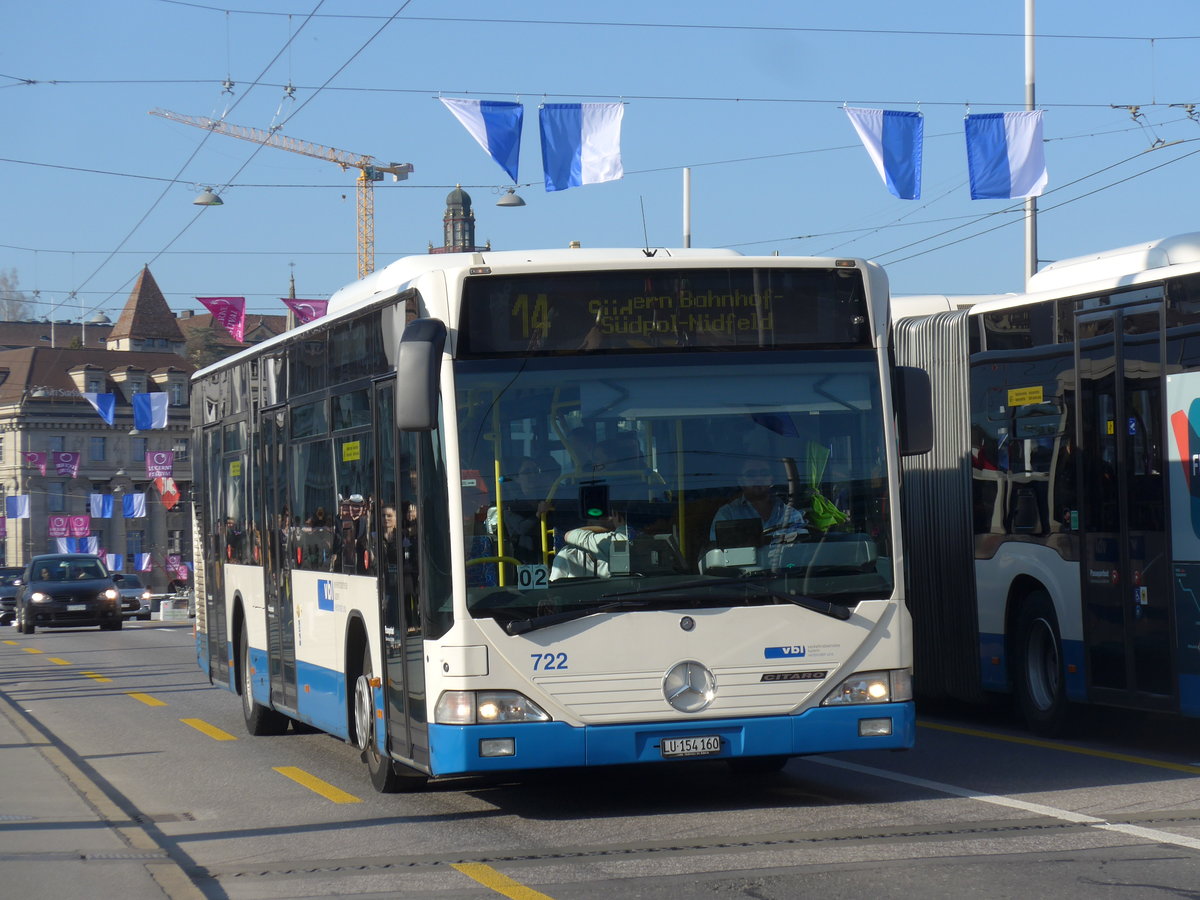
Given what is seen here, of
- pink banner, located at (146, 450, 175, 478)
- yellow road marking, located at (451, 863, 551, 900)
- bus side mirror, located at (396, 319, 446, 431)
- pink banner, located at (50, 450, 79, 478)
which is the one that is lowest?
yellow road marking, located at (451, 863, 551, 900)

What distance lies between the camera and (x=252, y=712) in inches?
591

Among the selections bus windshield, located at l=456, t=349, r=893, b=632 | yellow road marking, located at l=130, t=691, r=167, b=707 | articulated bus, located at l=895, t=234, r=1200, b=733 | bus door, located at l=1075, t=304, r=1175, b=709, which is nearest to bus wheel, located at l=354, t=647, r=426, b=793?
bus windshield, located at l=456, t=349, r=893, b=632

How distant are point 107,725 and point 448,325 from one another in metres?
8.89

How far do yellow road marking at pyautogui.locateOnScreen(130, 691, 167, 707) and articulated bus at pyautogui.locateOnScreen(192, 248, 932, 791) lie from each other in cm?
962

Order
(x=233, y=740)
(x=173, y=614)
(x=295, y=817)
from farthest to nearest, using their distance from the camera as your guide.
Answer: (x=173, y=614) < (x=233, y=740) < (x=295, y=817)

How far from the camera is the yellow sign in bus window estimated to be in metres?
13.3

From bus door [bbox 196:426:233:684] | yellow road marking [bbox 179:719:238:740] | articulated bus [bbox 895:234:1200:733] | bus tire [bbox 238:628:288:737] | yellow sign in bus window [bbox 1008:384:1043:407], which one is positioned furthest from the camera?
bus door [bbox 196:426:233:684]

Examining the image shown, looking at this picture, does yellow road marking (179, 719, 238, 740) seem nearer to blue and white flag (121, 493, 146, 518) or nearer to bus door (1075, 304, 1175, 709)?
bus door (1075, 304, 1175, 709)

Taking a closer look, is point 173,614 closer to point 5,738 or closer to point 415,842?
point 5,738

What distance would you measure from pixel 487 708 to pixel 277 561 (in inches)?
183

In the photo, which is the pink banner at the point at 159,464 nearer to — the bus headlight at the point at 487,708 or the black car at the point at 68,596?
the black car at the point at 68,596

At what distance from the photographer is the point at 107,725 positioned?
660 inches

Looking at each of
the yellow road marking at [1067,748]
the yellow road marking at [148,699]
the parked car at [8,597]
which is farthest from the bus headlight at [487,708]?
the parked car at [8,597]

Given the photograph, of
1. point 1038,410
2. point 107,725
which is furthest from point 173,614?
point 1038,410
